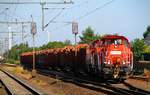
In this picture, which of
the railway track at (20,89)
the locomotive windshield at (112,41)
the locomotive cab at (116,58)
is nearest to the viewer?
the railway track at (20,89)

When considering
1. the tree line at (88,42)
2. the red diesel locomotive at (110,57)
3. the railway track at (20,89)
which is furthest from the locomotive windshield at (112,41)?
the tree line at (88,42)

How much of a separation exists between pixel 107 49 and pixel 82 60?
7.47 m

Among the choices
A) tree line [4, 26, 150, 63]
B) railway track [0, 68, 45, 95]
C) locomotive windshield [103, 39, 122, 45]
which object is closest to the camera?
railway track [0, 68, 45, 95]

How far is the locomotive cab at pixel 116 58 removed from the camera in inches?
1083

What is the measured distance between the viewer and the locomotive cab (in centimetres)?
2752

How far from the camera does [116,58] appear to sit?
1097 inches

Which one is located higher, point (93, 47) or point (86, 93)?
point (93, 47)

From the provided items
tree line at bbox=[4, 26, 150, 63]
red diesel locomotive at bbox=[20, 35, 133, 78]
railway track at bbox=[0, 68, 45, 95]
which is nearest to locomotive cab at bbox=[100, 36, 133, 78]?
red diesel locomotive at bbox=[20, 35, 133, 78]

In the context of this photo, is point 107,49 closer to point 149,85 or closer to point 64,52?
point 149,85

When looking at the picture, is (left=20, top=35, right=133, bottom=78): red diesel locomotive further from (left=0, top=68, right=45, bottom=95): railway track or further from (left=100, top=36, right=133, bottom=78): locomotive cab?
(left=0, top=68, right=45, bottom=95): railway track

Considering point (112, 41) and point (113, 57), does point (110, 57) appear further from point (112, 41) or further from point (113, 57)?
point (112, 41)

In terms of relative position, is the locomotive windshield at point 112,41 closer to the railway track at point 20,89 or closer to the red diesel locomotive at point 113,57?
the red diesel locomotive at point 113,57

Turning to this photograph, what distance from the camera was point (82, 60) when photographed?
115 ft

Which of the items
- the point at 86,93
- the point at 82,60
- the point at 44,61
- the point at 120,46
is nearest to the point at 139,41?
the point at 44,61
